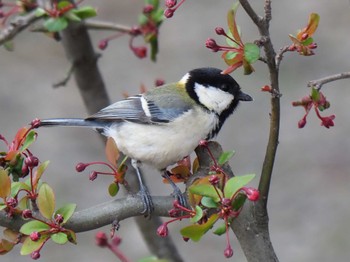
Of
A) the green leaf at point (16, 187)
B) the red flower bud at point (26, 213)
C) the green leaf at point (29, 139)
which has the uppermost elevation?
the green leaf at point (29, 139)

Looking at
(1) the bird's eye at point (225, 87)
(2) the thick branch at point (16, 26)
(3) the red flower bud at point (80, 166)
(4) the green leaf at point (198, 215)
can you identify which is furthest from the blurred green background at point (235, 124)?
(4) the green leaf at point (198, 215)

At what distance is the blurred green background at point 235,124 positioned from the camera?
14.7 ft

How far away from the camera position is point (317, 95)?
1.38 m

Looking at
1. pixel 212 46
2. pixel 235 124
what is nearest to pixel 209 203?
pixel 212 46

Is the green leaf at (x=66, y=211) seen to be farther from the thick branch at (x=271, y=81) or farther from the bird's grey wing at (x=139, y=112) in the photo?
the bird's grey wing at (x=139, y=112)

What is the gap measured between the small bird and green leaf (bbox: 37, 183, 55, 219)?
723mm

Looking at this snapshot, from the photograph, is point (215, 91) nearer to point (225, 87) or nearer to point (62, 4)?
point (225, 87)

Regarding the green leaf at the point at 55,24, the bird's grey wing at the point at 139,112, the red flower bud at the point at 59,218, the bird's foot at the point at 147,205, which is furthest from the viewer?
the bird's grey wing at the point at 139,112

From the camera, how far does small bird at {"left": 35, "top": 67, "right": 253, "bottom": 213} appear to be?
2.20 m

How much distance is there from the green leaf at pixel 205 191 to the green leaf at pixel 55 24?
80 cm

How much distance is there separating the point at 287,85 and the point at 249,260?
4.06 m

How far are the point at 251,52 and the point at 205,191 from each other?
26 cm

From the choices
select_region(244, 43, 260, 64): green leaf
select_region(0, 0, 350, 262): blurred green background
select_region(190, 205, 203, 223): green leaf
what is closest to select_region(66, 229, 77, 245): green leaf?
select_region(190, 205, 203, 223): green leaf

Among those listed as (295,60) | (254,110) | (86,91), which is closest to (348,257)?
(254,110)
